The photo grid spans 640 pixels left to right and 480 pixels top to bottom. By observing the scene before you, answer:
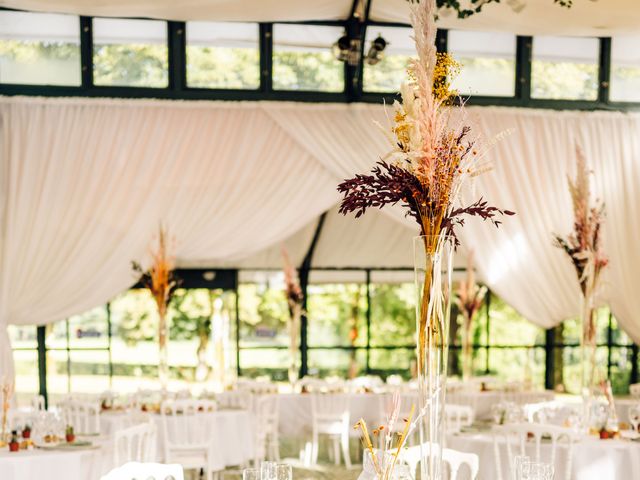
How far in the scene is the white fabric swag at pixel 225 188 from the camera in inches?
369

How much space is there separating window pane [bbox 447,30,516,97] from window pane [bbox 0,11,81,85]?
4111 millimetres

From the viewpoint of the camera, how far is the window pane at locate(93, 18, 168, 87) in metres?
9.52

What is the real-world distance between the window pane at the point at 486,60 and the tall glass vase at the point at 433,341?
7.37m

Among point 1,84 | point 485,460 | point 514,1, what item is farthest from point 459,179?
point 1,84

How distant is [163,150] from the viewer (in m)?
9.62

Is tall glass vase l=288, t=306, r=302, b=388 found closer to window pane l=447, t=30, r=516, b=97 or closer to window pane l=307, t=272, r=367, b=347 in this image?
window pane l=307, t=272, r=367, b=347

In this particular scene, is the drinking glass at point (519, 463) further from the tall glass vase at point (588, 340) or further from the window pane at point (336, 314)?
the window pane at point (336, 314)

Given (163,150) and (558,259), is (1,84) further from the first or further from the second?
(558,259)

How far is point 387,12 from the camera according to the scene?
30.9 feet

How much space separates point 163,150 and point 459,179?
7.20 meters

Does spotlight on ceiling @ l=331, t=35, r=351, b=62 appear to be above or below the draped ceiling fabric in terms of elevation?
below

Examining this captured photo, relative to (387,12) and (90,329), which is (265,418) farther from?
(387,12)

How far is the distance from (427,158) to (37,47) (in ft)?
25.2

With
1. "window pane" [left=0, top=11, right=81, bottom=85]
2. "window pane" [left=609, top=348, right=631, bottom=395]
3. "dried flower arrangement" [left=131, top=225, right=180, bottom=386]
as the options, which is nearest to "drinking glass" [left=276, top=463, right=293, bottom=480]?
"dried flower arrangement" [left=131, top=225, right=180, bottom=386]
